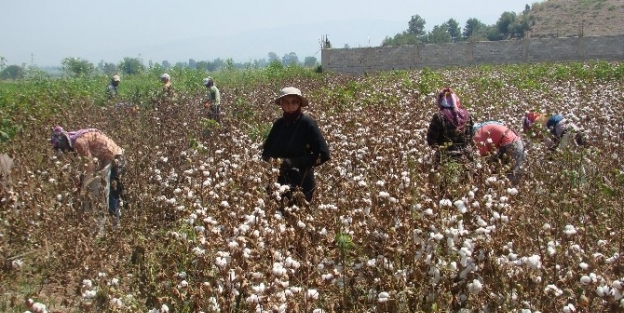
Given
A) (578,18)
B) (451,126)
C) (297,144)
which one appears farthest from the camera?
(578,18)

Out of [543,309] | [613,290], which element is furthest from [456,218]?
[613,290]

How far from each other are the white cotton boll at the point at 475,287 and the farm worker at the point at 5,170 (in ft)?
14.3

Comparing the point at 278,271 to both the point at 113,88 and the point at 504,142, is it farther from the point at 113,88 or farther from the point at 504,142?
the point at 113,88

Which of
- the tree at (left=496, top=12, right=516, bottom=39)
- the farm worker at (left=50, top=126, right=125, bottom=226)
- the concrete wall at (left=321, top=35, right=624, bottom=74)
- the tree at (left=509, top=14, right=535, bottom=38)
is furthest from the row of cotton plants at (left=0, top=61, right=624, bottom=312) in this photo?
the tree at (left=496, top=12, right=516, bottom=39)

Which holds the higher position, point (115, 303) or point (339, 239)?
point (339, 239)

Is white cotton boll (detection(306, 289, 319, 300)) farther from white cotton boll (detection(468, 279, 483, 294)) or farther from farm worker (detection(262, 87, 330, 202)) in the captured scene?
farm worker (detection(262, 87, 330, 202))

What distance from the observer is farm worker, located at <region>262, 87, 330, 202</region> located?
5086 mm

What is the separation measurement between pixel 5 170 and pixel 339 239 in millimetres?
4250

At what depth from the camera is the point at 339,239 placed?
3531 mm

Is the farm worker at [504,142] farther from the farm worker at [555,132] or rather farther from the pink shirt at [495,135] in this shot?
the farm worker at [555,132]

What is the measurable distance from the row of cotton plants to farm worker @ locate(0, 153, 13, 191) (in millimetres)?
97

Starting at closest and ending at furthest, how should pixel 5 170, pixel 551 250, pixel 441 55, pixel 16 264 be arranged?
pixel 551 250 < pixel 16 264 < pixel 5 170 < pixel 441 55

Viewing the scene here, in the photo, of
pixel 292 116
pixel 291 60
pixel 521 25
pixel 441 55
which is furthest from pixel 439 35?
pixel 292 116

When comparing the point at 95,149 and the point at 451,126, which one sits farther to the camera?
the point at 95,149
